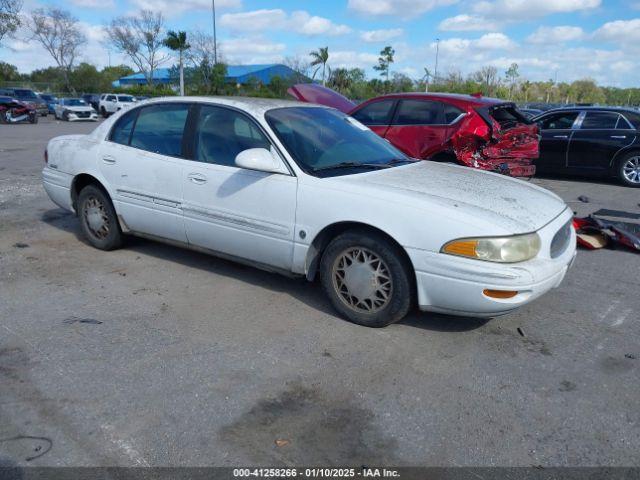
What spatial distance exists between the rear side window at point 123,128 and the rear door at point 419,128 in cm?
439

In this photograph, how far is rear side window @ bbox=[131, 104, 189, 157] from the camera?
4828mm

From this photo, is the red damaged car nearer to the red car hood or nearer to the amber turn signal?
the red car hood

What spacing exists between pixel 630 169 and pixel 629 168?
25mm

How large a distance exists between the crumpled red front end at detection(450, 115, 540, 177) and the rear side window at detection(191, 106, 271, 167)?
4.32 metres

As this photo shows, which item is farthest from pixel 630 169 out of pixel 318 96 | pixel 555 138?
pixel 318 96

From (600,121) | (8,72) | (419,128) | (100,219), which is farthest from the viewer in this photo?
(8,72)

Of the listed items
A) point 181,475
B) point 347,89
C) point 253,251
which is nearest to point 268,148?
point 253,251

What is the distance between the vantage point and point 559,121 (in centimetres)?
1068

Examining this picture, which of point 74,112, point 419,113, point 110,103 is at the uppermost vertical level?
point 419,113

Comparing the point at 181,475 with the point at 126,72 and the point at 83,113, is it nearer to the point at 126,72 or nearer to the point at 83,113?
the point at 83,113

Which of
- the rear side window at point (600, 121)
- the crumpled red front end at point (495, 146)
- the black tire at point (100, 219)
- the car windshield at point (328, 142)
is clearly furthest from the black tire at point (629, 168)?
the black tire at point (100, 219)

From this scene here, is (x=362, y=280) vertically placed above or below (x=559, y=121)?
below

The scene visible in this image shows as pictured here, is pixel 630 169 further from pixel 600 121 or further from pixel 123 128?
pixel 123 128

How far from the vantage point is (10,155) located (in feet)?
43.1
